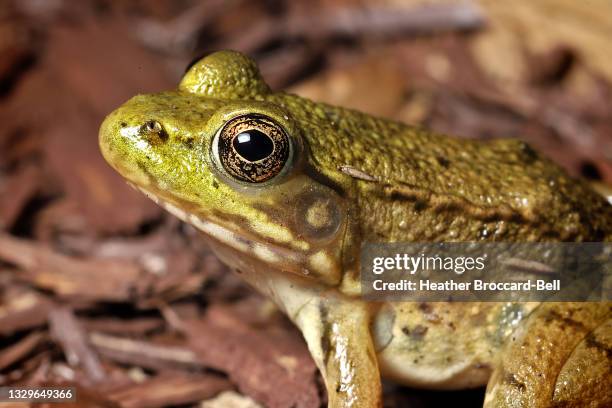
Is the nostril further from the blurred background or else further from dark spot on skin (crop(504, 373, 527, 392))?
dark spot on skin (crop(504, 373, 527, 392))

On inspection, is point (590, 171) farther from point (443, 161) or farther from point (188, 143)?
point (188, 143)

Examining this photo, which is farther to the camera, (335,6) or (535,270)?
(335,6)

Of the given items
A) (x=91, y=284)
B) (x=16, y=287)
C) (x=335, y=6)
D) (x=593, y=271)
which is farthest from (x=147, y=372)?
(x=335, y=6)

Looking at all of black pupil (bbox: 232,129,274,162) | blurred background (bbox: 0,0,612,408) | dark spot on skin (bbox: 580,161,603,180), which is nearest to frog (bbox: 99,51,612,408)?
black pupil (bbox: 232,129,274,162)

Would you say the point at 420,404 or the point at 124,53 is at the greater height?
the point at 124,53

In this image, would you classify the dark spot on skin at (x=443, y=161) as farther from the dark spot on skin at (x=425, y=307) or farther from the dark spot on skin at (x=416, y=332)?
the dark spot on skin at (x=416, y=332)

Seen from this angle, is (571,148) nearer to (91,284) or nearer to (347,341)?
(347,341)

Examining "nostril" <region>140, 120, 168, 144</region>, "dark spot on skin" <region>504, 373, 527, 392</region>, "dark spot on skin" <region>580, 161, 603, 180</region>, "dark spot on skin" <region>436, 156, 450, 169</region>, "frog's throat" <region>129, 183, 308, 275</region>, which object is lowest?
"dark spot on skin" <region>504, 373, 527, 392</region>

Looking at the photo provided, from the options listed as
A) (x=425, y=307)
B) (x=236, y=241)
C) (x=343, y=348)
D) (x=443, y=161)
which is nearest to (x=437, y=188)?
(x=443, y=161)
